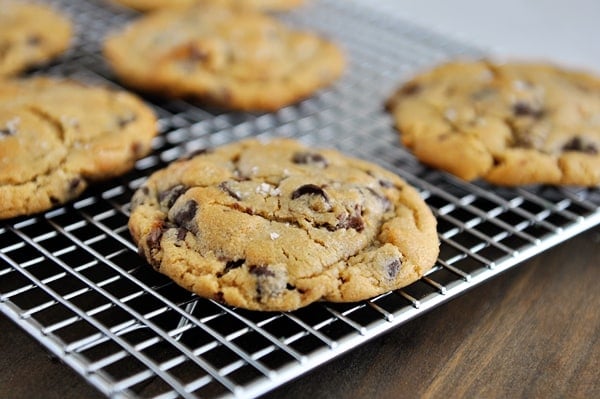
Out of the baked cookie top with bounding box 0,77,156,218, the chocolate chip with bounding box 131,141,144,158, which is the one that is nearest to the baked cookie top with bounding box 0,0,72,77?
the baked cookie top with bounding box 0,77,156,218

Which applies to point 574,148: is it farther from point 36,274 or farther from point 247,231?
point 36,274

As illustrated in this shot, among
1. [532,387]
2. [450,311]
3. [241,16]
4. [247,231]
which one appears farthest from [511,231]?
[241,16]

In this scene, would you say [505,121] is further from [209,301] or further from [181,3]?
[181,3]

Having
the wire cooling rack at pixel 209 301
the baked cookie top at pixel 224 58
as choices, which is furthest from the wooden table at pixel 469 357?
the baked cookie top at pixel 224 58

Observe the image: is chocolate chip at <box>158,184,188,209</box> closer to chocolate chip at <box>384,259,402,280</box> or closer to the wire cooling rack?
the wire cooling rack

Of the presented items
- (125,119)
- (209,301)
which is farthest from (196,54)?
(209,301)
